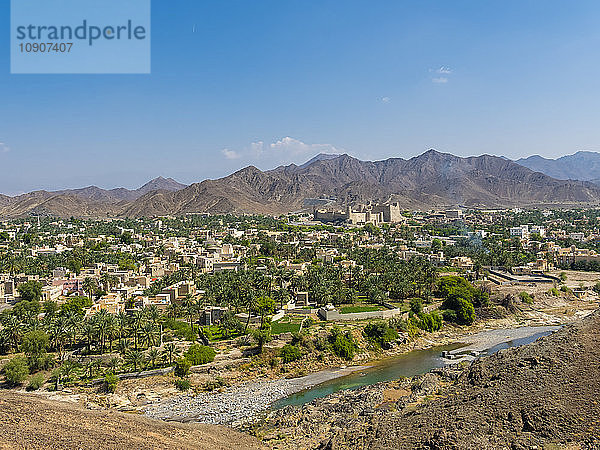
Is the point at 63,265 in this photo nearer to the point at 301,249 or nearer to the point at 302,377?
the point at 301,249

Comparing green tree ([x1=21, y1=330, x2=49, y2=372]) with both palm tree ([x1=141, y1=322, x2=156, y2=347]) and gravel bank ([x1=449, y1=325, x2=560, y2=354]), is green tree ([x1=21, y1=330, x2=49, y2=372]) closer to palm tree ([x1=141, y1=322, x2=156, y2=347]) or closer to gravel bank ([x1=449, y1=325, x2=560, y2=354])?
palm tree ([x1=141, y1=322, x2=156, y2=347])

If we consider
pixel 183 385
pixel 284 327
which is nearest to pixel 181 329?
pixel 284 327

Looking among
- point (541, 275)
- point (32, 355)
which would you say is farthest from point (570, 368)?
point (541, 275)

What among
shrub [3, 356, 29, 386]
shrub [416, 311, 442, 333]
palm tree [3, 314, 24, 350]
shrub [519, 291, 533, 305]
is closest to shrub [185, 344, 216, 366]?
shrub [3, 356, 29, 386]

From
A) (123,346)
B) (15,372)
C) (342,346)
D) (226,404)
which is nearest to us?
(226,404)

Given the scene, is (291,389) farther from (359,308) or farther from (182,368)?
(359,308)
